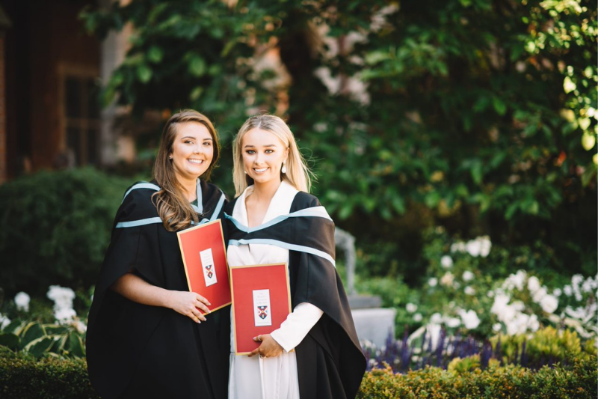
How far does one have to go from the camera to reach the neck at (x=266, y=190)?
9.20 ft

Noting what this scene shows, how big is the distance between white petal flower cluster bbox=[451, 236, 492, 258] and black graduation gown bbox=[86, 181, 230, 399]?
4026 mm

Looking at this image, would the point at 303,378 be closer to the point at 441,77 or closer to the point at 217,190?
the point at 217,190

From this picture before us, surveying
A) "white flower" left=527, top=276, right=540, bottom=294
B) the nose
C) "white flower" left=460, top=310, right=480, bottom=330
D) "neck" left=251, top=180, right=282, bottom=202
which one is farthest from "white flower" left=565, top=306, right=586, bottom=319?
the nose

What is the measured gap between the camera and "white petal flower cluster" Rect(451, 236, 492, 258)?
620 cm

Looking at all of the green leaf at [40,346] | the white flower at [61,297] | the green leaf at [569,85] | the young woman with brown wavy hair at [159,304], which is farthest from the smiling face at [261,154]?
the white flower at [61,297]

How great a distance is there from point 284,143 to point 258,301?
738mm

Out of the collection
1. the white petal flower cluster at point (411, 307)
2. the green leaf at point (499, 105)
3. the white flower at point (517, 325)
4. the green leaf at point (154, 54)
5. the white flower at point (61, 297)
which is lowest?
the white petal flower cluster at point (411, 307)

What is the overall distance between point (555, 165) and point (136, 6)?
4.92 metres

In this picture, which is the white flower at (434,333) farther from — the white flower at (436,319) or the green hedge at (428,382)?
the green hedge at (428,382)

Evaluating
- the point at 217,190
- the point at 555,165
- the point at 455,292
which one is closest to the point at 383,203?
the point at 455,292

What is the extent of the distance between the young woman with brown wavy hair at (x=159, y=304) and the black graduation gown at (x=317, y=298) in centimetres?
33

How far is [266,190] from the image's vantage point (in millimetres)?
2809

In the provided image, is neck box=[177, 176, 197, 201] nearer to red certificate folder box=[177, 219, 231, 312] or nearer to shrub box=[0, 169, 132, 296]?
red certificate folder box=[177, 219, 231, 312]

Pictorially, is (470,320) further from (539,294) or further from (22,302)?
(22,302)
